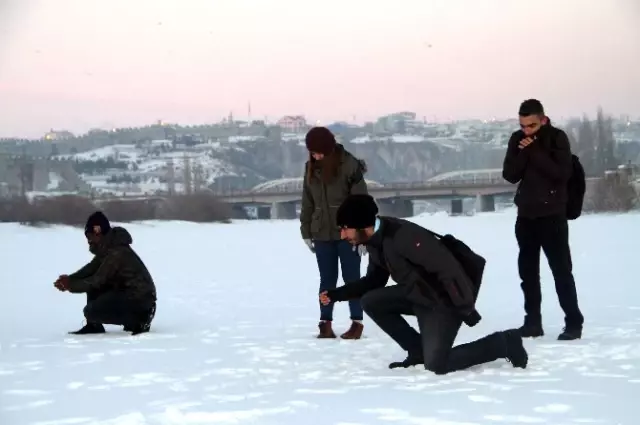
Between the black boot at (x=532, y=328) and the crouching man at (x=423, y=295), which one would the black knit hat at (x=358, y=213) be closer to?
the crouching man at (x=423, y=295)

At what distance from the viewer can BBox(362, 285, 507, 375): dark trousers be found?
4918 mm

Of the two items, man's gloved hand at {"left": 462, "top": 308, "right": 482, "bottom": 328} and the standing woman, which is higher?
the standing woman

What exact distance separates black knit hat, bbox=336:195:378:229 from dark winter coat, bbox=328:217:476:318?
0.07 meters

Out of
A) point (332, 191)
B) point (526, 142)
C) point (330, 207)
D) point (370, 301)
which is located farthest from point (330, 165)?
point (370, 301)

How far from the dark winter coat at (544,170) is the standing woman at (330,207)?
1.05 m

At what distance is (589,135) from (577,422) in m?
75.9

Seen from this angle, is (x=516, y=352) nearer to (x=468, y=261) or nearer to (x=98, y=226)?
(x=468, y=261)

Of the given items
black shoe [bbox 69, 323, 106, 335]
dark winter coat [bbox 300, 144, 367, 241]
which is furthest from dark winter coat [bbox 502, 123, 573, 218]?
black shoe [bbox 69, 323, 106, 335]

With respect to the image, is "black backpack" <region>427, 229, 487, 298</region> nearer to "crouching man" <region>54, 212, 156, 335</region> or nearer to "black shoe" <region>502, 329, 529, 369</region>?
"black shoe" <region>502, 329, 529, 369</region>

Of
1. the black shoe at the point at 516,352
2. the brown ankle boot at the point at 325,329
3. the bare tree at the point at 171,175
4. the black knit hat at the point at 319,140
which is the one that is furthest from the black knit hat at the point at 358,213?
the bare tree at the point at 171,175

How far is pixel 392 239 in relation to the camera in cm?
502

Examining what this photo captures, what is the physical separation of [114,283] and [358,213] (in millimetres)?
2384

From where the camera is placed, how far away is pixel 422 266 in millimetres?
4988

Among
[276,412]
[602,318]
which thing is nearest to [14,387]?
[276,412]
